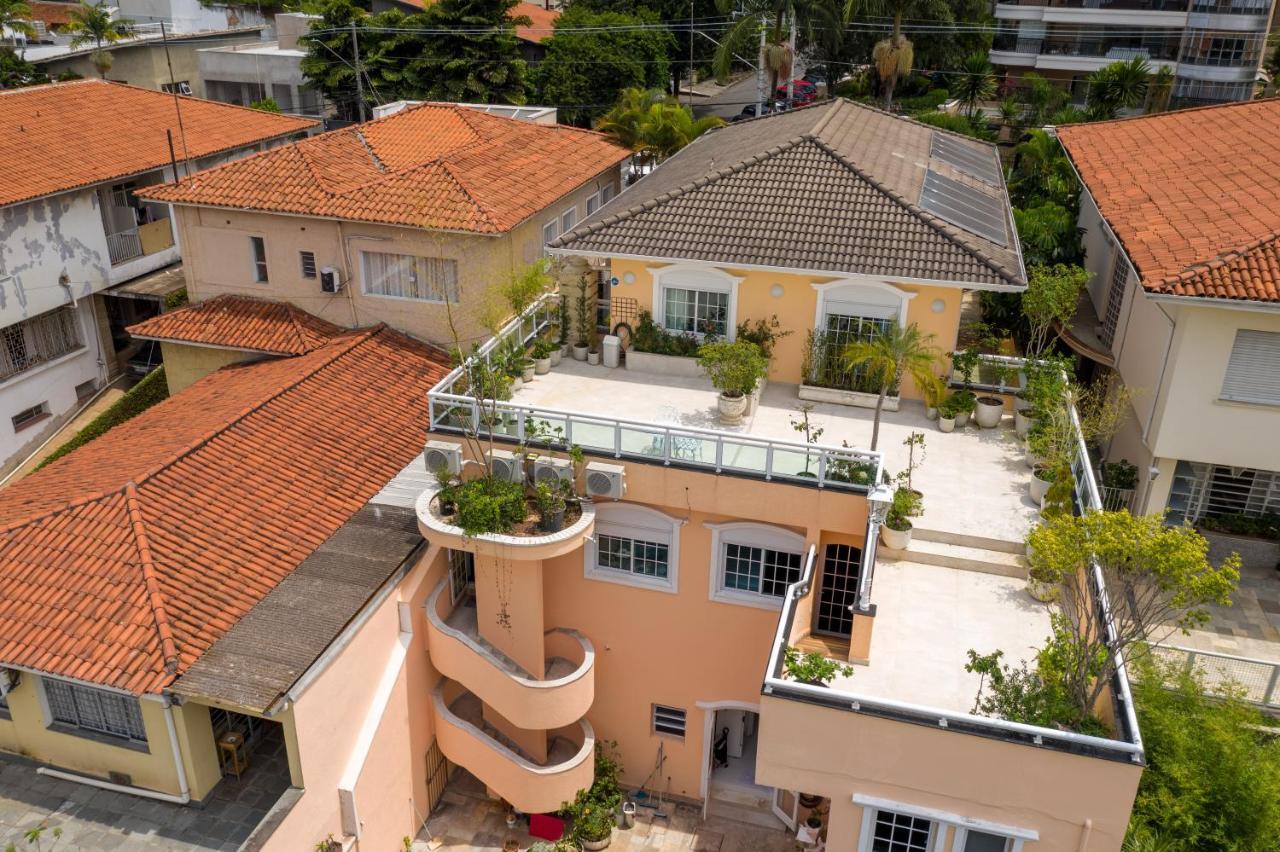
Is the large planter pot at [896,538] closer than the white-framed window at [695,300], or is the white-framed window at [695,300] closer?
the large planter pot at [896,538]

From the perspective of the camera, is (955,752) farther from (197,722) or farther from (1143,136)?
(1143,136)

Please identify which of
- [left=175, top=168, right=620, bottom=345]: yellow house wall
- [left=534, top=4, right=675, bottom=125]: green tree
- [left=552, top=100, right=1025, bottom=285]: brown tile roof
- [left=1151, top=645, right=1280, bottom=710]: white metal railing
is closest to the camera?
[left=1151, top=645, right=1280, bottom=710]: white metal railing

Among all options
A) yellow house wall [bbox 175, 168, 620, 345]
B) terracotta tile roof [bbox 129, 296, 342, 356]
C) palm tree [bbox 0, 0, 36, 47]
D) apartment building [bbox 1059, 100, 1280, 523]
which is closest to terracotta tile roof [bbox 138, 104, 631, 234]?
yellow house wall [bbox 175, 168, 620, 345]

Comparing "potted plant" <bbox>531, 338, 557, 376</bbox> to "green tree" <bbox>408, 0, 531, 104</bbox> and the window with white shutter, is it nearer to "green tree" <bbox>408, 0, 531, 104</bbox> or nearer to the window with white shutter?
the window with white shutter

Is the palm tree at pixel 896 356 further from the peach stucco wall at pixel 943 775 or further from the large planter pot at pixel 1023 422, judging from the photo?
the peach stucco wall at pixel 943 775

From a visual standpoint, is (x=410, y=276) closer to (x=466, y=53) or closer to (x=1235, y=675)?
(x=1235, y=675)

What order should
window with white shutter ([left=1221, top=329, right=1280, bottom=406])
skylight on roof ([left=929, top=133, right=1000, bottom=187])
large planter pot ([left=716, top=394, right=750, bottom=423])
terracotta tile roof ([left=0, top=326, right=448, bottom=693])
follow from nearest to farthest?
1. terracotta tile roof ([left=0, top=326, right=448, bottom=693])
2. window with white shutter ([left=1221, top=329, right=1280, bottom=406])
3. large planter pot ([left=716, top=394, right=750, bottom=423])
4. skylight on roof ([left=929, top=133, right=1000, bottom=187])

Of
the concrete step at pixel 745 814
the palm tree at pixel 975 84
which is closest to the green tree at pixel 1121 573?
the concrete step at pixel 745 814
